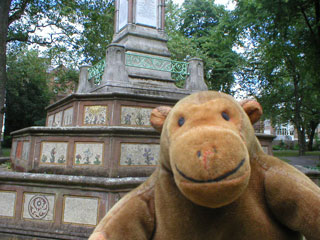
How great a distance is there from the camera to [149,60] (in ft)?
24.8

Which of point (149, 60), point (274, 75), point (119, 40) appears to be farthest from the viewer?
point (274, 75)

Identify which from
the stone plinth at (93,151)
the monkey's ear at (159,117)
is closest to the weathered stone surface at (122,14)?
the stone plinth at (93,151)

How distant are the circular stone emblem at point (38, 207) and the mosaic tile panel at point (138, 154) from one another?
1.34 m

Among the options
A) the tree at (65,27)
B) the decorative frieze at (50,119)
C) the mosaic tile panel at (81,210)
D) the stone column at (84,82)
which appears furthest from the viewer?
the tree at (65,27)

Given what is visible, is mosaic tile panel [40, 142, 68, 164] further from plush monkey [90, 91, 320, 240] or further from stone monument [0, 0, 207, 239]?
plush monkey [90, 91, 320, 240]

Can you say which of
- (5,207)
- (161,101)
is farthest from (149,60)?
(5,207)

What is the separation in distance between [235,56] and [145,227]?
2440 centimetres

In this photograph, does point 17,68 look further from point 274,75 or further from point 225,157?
point 225,157

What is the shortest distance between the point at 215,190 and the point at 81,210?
3148mm

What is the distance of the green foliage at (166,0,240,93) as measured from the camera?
70.2 ft

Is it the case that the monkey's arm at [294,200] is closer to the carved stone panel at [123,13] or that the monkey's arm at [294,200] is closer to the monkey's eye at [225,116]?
the monkey's eye at [225,116]

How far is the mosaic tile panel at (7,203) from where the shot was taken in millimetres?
4090

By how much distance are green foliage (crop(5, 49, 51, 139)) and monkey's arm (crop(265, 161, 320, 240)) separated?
25.4 meters

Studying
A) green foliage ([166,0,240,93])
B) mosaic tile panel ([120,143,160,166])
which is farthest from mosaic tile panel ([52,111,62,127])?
green foliage ([166,0,240,93])
